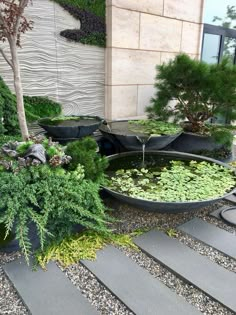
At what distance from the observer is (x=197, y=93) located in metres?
3.40

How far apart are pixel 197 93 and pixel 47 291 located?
9.38ft

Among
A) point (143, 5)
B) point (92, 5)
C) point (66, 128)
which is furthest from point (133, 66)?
point (66, 128)

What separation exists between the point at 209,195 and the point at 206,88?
170 cm

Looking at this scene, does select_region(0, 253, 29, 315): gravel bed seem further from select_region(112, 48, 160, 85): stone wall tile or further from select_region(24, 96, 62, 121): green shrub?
select_region(112, 48, 160, 85): stone wall tile

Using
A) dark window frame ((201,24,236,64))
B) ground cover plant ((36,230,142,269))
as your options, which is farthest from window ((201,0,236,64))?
ground cover plant ((36,230,142,269))

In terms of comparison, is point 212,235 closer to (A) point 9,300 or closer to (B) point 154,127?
(A) point 9,300

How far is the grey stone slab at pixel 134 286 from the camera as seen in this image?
1.29m

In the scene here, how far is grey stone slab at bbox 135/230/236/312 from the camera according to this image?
139 cm

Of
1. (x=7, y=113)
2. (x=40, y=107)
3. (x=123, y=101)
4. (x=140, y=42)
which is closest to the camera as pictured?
(x=7, y=113)

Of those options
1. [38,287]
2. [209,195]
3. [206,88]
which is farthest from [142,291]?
[206,88]

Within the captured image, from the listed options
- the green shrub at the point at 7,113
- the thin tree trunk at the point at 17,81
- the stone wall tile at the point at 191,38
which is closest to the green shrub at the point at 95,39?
the green shrub at the point at 7,113

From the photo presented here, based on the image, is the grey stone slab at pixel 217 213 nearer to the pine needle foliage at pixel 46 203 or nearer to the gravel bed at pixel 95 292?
the pine needle foliage at pixel 46 203

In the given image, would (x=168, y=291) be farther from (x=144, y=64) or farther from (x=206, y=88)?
(x=144, y=64)

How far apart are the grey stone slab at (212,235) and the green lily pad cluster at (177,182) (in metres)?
0.19
